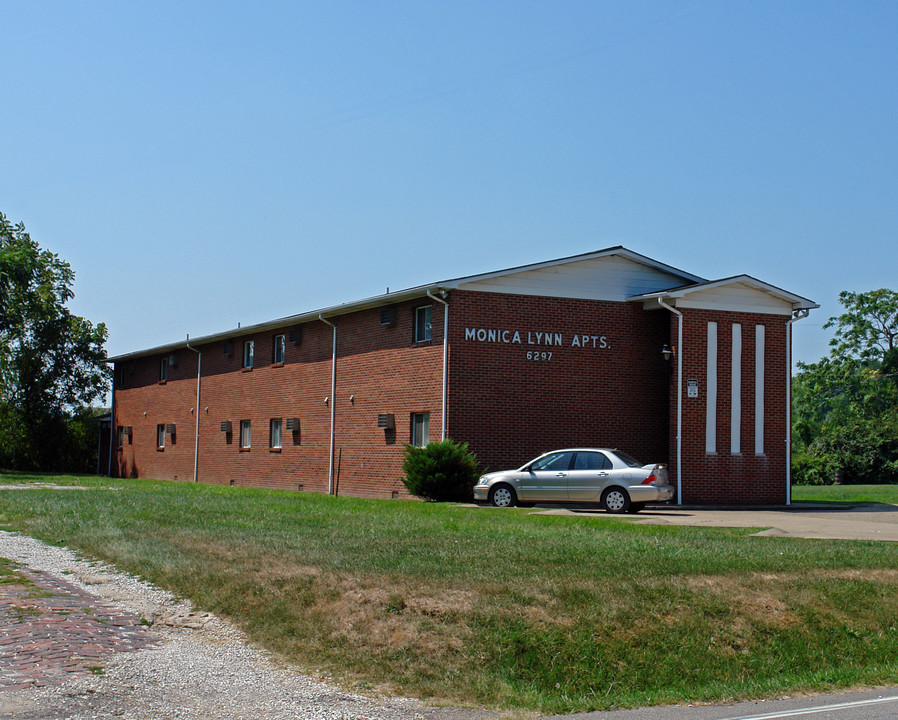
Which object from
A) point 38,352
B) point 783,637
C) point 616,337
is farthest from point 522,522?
point 38,352

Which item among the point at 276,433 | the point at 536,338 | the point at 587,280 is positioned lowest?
the point at 276,433

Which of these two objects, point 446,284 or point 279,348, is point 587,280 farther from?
point 279,348

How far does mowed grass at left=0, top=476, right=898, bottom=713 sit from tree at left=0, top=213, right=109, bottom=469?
41.6m

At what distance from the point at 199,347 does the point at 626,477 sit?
23127 mm

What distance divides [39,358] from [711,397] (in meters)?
41.6

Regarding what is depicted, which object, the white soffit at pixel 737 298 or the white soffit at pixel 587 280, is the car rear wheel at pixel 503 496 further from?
the white soffit at pixel 737 298

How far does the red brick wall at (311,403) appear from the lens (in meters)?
27.7

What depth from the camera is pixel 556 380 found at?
1052 inches

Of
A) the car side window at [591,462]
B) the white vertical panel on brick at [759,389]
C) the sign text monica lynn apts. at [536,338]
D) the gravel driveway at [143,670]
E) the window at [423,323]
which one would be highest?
the window at [423,323]

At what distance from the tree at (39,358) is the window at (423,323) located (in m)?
30.2

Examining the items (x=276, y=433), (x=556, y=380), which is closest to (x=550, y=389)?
(x=556, y=380)

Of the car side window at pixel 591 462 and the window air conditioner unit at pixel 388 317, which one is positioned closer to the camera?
the car side window at pixel 591 462

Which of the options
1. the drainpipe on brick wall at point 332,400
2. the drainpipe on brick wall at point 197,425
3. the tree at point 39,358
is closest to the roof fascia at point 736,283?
the drainpipe on brick wall at point 332,400

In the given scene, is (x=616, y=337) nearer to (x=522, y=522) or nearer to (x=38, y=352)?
(x=522, y=522)
